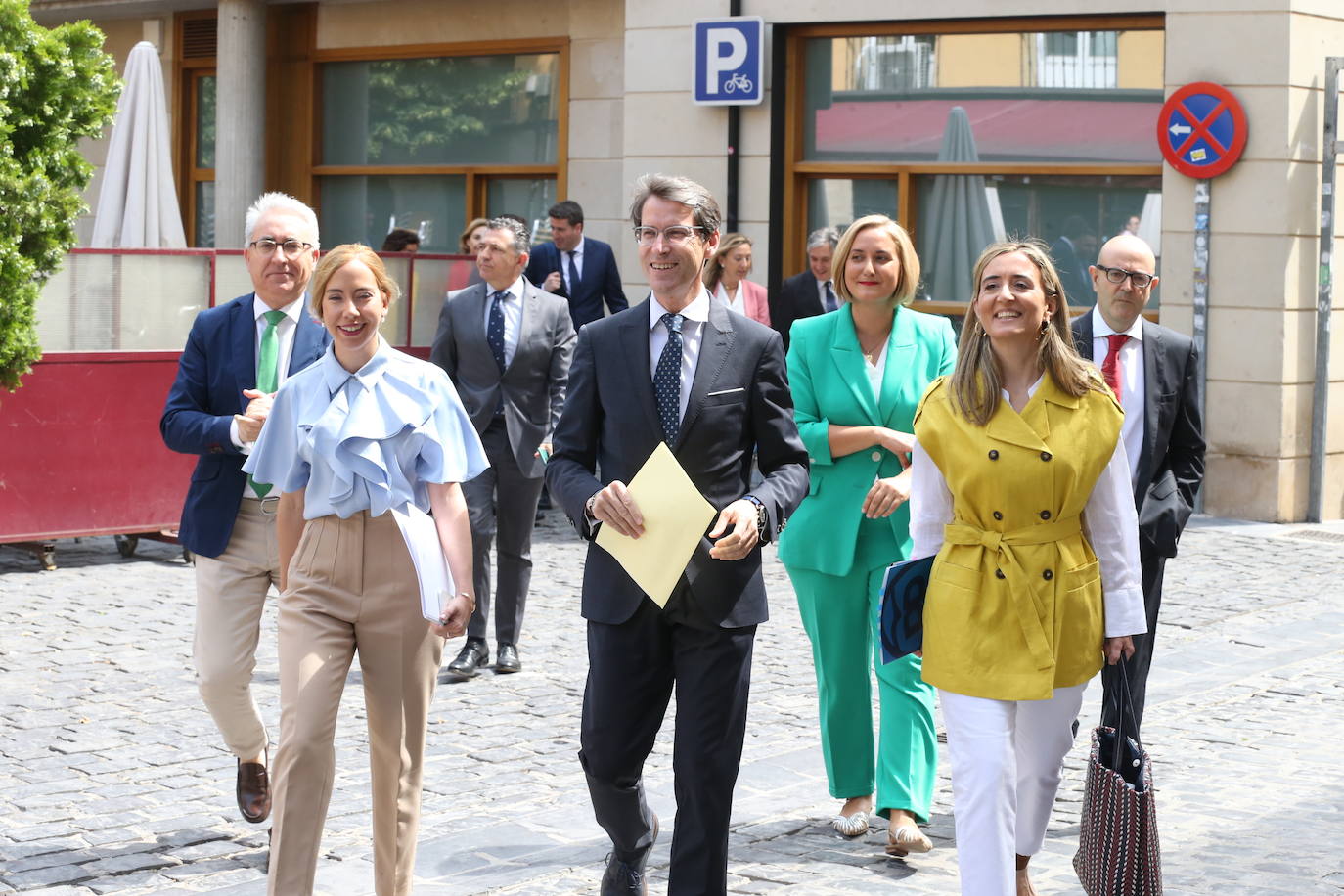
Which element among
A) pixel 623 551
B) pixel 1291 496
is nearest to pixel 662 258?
pixel 623 551

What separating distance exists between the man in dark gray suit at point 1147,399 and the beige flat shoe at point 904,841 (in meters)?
0.88

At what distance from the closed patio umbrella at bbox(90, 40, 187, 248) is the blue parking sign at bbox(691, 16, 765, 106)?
4614 millimetres

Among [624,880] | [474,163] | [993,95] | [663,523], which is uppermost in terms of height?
[993,95]

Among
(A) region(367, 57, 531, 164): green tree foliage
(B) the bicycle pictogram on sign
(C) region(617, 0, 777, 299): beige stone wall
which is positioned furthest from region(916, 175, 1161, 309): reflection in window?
(A) region(367, 57, 531, 164): green tree foliage

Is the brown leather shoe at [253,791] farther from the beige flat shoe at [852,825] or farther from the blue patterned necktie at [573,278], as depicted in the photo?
the blue patterned necktie at [573,278]

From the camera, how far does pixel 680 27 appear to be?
54.2ft

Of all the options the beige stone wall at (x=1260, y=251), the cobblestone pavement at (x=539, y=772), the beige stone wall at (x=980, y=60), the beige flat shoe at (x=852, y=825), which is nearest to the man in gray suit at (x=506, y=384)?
the cobblestone pavement at (x=539, y=772)

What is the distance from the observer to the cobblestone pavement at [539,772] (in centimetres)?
575

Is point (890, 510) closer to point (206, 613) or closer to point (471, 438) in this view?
point (471, 438)

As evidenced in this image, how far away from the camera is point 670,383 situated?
4.94 m

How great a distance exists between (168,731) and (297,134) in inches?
536

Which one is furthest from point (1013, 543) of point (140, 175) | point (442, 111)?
point (442, 111)

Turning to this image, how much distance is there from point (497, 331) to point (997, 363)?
4.58 m

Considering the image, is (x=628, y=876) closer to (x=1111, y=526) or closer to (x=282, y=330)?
(x=1111, y=526)
